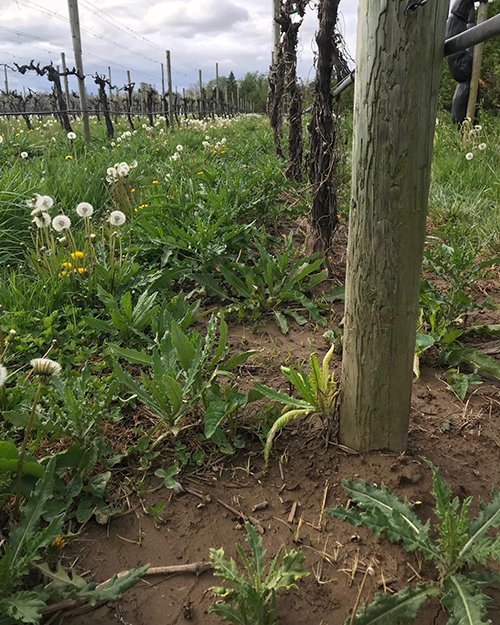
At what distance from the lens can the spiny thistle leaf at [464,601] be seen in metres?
1.16

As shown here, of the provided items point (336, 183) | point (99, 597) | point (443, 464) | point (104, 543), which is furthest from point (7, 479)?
point (336, 183)

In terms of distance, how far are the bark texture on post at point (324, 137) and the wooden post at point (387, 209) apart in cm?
185

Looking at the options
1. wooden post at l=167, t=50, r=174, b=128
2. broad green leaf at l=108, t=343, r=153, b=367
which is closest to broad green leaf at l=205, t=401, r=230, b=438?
A: broad green leaf at l=108, t=343, r=153, b=367

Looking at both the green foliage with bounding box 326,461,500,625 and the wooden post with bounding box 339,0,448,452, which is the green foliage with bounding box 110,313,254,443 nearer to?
the wooden post with bounding box 339,0,448,452

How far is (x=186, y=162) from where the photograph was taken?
6.39m

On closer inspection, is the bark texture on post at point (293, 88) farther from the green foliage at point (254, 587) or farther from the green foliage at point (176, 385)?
the green foliage at point (254, 587)

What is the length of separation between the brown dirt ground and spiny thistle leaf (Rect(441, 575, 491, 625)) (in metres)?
0.11

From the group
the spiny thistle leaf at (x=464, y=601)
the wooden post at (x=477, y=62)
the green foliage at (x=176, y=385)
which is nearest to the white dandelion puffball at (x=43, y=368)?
the green foliage at (x=176, y=385)

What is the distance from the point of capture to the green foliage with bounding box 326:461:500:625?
48.1 inches

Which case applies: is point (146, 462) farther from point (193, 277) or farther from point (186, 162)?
point (186, 162)

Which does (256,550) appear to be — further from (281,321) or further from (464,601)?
(281,321)

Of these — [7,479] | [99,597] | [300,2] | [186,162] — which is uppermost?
[300,2]

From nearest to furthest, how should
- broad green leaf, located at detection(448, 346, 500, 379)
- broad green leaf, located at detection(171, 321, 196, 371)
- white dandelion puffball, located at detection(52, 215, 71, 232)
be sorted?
broad green leaf, located at detection(171, 321, 196, 371), broad green leaf, located at detection(448, 346, 500, 379), white dandelion puffball, located at detection(52, 215, 71, 232)

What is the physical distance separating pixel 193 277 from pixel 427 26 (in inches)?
86.8
